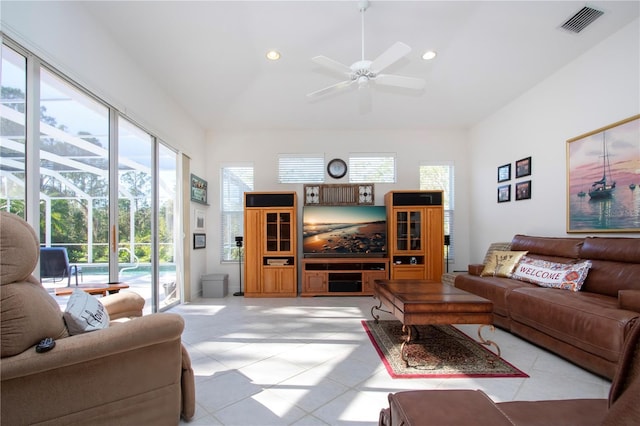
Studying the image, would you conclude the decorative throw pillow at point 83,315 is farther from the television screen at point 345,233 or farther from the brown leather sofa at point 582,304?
the television screen at point 345,233

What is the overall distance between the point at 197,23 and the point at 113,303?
2817mm

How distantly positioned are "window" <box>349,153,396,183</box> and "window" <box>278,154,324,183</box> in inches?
24.4

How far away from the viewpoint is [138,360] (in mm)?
1436

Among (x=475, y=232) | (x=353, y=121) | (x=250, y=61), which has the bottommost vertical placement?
(x=475, y=232)

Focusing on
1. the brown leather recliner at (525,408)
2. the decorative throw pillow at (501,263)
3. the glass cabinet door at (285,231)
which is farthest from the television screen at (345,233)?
the brown leather recliner at (525,408)

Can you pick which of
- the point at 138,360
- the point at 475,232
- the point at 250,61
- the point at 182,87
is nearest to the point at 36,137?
the point at 138,360

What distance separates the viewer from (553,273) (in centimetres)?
306

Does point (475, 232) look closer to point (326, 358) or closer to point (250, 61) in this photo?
point (326, 358)

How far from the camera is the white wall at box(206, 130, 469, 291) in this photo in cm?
557

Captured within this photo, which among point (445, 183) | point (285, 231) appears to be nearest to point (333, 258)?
point (285, 231)

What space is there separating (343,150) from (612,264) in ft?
13.3

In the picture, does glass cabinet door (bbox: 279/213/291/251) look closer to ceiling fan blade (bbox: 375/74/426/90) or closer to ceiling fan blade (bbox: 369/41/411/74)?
ceiling fan blade (bbox: 375/74/426/90)

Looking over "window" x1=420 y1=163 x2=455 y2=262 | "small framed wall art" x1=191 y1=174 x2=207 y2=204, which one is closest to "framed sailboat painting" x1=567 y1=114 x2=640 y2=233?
"window" x1=420 y1=163 x2=455 y2=262

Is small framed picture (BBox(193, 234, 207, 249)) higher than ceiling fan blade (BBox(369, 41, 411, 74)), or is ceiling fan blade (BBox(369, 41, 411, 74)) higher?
ceiling fan blade (BBox(369, 41, 411, 74))
